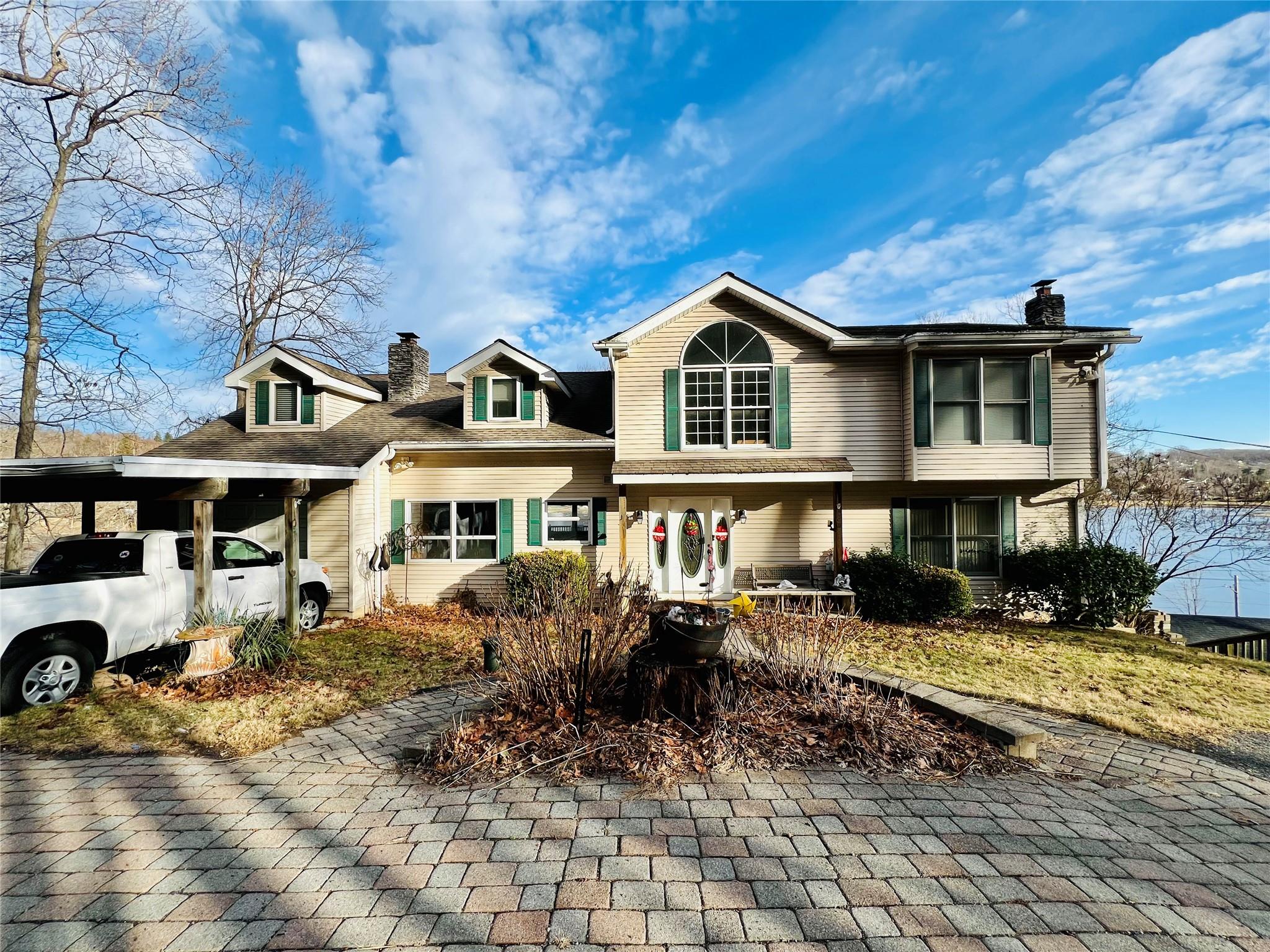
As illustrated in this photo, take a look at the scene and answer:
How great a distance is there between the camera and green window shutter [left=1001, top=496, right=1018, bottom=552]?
10672 mm

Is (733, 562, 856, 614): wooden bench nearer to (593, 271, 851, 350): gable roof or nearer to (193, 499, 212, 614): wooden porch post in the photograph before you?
(593, 271, 851, 350): gable roof

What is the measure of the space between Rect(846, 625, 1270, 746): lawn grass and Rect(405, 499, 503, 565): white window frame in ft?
24.6

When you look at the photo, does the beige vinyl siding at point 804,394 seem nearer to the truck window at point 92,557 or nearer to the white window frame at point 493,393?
the white window frame at point 493,393

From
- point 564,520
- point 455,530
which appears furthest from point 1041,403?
point 455,530

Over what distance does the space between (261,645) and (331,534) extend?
402 cm

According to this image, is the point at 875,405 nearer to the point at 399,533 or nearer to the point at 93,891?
the point at 399,533

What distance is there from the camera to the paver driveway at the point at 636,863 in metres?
2.35

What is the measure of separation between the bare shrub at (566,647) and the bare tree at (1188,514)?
13378 millimetres

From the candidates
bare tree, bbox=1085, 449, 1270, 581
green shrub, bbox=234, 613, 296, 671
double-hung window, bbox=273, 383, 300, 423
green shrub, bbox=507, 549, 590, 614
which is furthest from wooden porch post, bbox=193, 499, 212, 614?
bare tree, bbox=1085, 449, 1270, 581

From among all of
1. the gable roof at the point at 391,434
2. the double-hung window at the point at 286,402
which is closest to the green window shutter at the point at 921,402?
the gable roof at the point at 391,434

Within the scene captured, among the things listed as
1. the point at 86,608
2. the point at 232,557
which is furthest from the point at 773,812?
the point at 232,557

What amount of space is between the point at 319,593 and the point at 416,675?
13.4ft

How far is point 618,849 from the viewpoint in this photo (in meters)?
2.95

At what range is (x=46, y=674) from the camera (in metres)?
5.33
